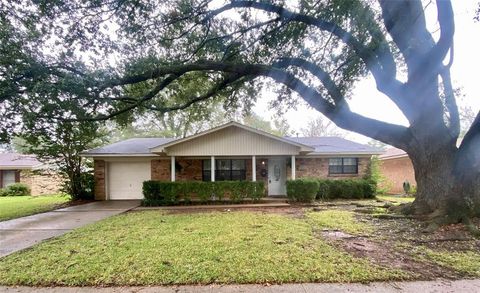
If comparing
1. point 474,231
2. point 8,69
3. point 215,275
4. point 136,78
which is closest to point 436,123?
point 474,231

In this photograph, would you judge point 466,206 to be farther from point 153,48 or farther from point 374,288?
point 153,48

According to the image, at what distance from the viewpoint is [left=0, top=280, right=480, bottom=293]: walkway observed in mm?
3395

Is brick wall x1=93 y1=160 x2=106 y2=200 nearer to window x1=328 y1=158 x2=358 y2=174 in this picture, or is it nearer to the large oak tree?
the large oak tree

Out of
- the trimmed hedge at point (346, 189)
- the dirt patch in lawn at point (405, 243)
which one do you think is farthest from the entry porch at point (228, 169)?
the dirt patch in lawn at point (405, 243)

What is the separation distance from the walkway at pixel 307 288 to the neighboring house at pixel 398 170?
16825 mm

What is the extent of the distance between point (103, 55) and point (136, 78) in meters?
1.64

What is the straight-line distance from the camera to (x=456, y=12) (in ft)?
22.7

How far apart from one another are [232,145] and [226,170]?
204 cm

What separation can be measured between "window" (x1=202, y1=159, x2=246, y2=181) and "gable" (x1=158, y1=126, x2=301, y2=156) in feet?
5.47

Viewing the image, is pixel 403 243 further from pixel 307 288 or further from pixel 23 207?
pixel 23 207

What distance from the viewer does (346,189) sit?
534 inches

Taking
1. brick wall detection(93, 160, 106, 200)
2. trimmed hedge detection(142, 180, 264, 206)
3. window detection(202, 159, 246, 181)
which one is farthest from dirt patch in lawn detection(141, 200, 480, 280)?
brick wall detection(93, 160, 106, 200)

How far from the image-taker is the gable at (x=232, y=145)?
1293cm

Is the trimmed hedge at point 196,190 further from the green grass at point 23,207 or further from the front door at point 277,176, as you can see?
the green grass at point 23,207
